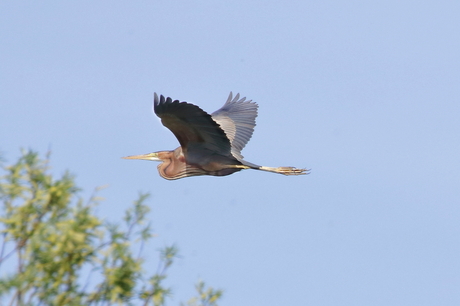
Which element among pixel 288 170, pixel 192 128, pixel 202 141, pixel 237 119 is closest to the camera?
pixel 192 128

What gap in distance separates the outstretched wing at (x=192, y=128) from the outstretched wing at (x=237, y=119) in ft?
3.02

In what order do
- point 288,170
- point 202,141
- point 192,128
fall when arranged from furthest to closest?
1. point 288,170
2. point 202,141
3. point 192,128

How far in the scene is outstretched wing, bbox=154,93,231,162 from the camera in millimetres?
9219

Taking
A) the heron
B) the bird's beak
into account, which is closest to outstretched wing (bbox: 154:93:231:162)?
the heron

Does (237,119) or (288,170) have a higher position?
(237,119)

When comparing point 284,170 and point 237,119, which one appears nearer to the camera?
point 284,170

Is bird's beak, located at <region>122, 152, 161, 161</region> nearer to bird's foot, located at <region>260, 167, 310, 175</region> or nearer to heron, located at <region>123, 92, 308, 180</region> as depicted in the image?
heron, located at <region>123, 92, 308, 180</region>

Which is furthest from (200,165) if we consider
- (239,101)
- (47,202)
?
(47,202)

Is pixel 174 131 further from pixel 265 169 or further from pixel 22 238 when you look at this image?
pixel 22 238

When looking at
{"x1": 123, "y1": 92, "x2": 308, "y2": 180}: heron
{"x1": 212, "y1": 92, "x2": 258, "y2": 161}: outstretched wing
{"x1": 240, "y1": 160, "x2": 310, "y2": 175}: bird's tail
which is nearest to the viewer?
{"x1": 123, "y1": 92, "x2": 308, "y2": 180}: heron

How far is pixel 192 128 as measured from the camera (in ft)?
32.4

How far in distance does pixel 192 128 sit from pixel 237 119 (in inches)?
97.1

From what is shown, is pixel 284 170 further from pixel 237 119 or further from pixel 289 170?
pixel 237 119

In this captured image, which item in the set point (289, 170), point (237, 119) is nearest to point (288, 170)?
point (289, 170)
